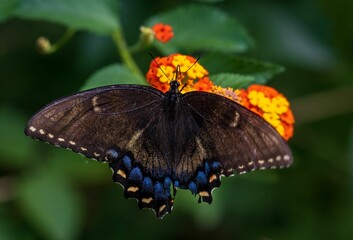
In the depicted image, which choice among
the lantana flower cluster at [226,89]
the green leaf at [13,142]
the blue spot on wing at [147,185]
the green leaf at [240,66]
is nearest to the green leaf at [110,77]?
the lantana flower cluster at [226,89]

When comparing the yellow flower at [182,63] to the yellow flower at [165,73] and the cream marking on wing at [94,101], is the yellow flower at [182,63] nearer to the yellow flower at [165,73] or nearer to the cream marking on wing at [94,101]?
the yellow flower at [165,73]

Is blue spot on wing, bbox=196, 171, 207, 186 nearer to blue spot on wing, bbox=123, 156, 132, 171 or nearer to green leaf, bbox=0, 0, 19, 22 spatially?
blue spot on wing, bbox=123, 156, 132, 171

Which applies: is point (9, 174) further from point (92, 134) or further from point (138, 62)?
point (92, 134)

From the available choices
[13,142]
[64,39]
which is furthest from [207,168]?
[13,142]

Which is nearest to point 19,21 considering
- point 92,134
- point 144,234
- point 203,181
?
point 144,234

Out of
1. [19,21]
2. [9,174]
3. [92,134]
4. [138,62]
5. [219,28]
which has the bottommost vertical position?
[92,134]

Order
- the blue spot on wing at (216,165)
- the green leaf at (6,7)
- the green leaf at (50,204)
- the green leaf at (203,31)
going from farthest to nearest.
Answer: the green leaf at (50,204), the green leaf at (203,31), the green leaf at (6,7), the blue spot on wing at (216,165)
